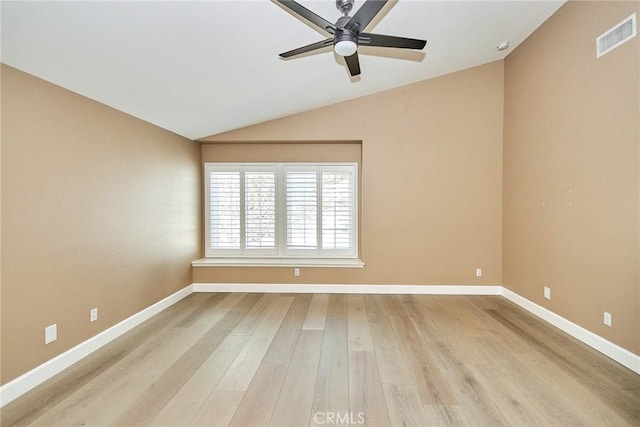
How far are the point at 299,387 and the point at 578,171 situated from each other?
3.34 m

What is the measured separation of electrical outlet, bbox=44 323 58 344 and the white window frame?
211 cm

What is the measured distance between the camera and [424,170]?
13.5 ft

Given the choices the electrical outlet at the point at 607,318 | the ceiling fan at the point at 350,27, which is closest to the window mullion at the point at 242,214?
the ceiling fan at the point at 350,27

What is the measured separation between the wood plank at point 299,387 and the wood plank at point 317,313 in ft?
1.02

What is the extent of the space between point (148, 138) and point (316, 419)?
3396 mm

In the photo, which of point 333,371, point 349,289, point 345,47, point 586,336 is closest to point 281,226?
point 349,289

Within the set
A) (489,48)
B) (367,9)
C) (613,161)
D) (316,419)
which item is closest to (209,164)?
(367,9)

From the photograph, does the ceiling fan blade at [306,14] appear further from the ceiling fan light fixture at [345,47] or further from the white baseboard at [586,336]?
the white baseboard at [586,336]

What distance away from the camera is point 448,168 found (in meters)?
4.08

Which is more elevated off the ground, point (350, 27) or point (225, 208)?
point (350, 27)

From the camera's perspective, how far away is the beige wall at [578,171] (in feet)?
7.44

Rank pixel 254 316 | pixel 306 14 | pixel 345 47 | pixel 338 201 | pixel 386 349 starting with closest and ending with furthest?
pixel 306 14 → pixel 345 47 → pixel 386 349 → pixel 254 316 → pixel 338 201

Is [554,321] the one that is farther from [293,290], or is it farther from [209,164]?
[209,164]

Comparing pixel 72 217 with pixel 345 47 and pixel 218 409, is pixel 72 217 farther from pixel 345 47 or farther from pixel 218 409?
pixel 345 47
